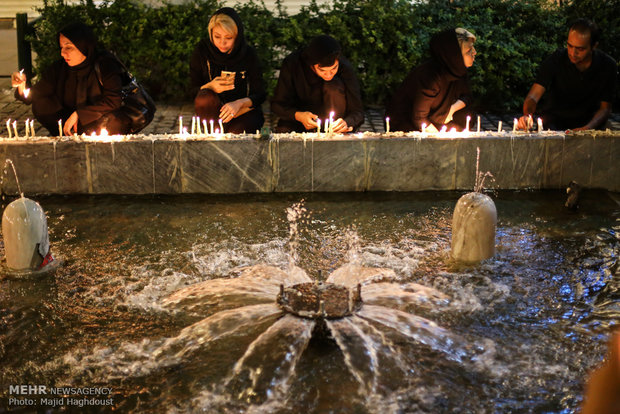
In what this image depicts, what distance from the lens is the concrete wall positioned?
7.15 meters

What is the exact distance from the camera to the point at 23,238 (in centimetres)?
564

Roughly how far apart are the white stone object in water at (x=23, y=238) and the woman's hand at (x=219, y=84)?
9.79ft

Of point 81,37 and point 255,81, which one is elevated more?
point 81,37

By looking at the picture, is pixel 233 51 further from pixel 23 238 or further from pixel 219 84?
pixel 23 238

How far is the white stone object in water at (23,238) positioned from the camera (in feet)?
18.5

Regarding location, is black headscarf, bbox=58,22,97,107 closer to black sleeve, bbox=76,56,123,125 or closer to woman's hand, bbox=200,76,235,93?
black sleeve, bbox=76,56,123,125

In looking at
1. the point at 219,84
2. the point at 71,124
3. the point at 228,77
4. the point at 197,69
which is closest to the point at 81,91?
the point at 71,124

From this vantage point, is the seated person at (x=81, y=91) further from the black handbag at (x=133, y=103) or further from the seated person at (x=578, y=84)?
the seated person at (x=578, y=84)

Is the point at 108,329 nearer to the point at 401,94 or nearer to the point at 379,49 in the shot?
the point at 401,94

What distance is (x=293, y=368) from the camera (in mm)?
4438

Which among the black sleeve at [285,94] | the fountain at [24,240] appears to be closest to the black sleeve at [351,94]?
the black sleeve at [285,94]

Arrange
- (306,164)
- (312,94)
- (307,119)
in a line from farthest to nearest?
1. (312,94)
2. (307,119)
3. (306,164)

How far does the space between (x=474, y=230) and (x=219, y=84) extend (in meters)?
3.55

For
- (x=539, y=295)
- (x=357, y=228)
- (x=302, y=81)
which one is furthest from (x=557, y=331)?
(x=302, y=81)
